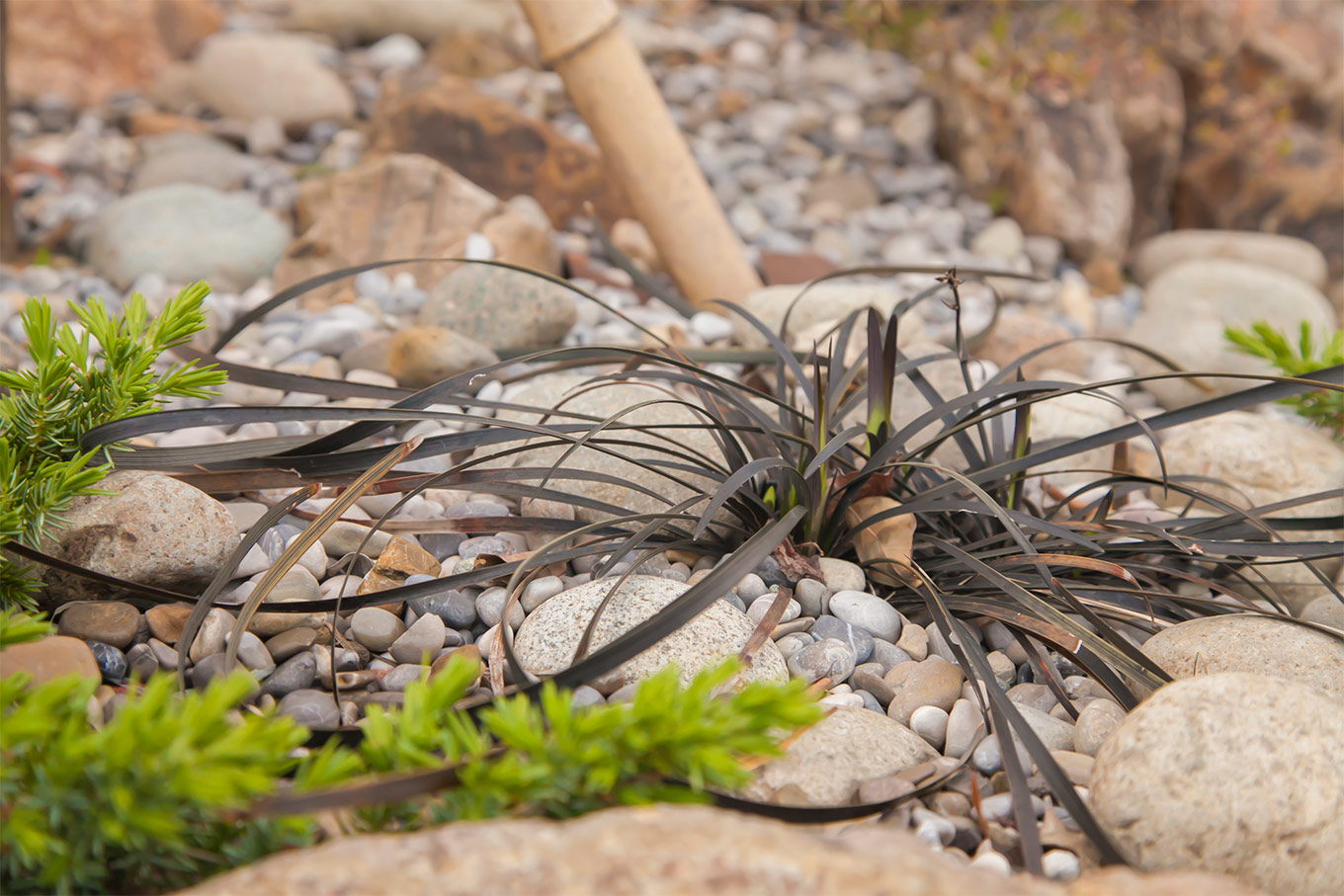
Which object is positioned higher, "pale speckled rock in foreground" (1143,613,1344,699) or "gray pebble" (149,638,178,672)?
"gray pebble" (149,638,178,672)

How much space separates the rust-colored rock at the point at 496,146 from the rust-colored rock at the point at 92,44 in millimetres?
1880

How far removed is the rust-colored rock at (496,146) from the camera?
11.0 feet

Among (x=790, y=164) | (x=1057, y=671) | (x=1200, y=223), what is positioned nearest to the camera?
(x=1057, y=671)

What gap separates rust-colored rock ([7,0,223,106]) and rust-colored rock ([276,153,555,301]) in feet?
7.19

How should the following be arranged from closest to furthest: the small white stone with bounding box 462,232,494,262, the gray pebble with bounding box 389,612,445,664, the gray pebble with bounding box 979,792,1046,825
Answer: the gray pebble with bounding box 979,792,1046,825 → the gray pebble with bounding box 389,612,445,664 → the small white stone with bounding box 462,232,494,262

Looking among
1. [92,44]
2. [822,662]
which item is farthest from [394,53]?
[822,662]

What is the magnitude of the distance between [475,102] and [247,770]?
301 cm

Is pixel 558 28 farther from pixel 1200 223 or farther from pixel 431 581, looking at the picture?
pixel 1200 223

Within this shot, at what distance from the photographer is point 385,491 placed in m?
1.54

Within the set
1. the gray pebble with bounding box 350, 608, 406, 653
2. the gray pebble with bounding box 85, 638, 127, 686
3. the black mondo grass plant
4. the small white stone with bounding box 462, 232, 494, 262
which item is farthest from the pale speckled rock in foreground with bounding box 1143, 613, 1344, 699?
the small white stone with bounding box 462, 232, 494, 262

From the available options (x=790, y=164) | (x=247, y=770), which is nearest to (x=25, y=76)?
(x=790, y=164)

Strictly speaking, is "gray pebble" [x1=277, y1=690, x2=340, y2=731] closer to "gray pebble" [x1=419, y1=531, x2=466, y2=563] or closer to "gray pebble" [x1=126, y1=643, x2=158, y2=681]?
"gray pebble" [x1=126, y1=643, x2=158, y2=681]

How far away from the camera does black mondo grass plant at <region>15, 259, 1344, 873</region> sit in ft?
4.29

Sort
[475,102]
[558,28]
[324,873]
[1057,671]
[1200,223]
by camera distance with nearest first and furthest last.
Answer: [324,873]
[1057,671]
[558,28]
[475,102]
[1200,223]
